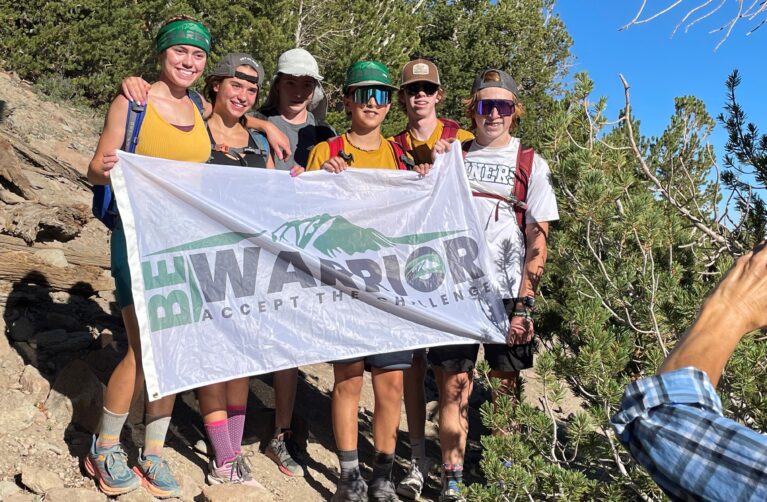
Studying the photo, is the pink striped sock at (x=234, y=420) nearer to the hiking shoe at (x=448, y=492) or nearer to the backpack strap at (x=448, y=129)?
the hiking shoe at (x=448, y=492)

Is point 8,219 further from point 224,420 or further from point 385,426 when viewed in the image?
point 385,426

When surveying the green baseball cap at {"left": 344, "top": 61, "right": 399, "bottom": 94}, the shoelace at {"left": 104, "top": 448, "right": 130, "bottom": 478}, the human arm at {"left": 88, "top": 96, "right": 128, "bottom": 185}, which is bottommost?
→ the shoelace at {"left": 104, "top": 448, "right": 130, "bottom": 478}

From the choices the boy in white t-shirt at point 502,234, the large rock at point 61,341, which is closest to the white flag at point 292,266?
the boy in white t-shirt at point 502,234

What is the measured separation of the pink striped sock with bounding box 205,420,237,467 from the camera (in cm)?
394

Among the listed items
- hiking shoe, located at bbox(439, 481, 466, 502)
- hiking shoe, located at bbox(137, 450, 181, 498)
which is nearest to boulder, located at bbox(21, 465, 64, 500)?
hiking shoe, located at bbox(137, 450, 181, 498)

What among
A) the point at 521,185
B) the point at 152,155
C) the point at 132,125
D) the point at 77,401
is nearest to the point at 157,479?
the point at 77,401

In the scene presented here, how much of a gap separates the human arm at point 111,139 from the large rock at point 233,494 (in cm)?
164

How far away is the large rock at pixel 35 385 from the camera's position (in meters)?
4.46

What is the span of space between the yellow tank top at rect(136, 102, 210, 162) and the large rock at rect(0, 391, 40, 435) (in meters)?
1.70

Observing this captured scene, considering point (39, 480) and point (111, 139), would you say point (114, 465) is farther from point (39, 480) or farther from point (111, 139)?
point (111, 139)

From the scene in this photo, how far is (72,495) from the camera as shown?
3533mm

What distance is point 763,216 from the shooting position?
9.88 ft

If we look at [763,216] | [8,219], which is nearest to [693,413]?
[763,216]

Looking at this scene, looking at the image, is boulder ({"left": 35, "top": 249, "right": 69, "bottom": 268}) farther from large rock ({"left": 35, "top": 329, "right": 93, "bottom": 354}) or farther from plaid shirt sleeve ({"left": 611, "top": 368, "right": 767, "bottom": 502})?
plaid shirt sleeve ({"left": 611, "top": 368, "right": 767, "bottom": 502})
